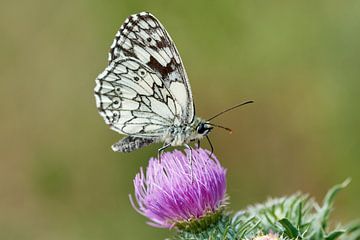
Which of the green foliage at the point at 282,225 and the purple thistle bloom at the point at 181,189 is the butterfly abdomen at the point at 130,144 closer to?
the purple thistle bloom at the point at 181,189

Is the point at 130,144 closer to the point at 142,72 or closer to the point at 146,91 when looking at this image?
the point at 146,91

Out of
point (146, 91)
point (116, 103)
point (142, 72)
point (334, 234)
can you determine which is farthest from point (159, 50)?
point (334, 234)

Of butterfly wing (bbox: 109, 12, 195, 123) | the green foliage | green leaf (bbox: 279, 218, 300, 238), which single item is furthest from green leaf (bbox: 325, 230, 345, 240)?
butterfly wing (bbox: 109, 12, 195, 123)

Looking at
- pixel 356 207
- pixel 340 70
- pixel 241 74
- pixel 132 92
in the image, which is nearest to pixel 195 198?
pixel 132 92

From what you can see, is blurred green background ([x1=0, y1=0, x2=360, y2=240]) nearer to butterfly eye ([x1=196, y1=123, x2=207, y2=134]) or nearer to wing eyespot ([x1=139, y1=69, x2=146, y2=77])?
butterfly eye ([x1=196, y1=123, x2=207, y2=134])

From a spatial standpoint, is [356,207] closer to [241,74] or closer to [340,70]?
[340,70]
